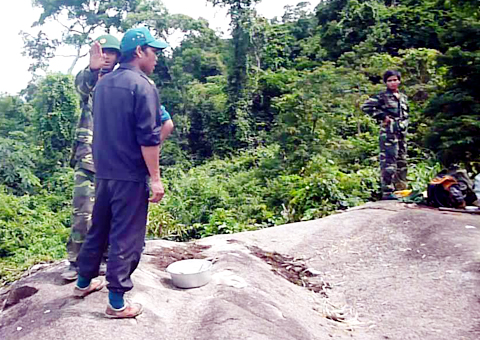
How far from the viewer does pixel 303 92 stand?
406 inches

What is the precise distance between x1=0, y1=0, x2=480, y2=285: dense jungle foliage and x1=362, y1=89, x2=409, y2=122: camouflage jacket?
602 millimetres

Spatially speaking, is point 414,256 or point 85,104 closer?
point 85,104

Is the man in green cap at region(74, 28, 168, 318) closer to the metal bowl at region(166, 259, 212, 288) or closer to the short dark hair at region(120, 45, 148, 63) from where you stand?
the short dark hair at region(120, 45, 148, 63)

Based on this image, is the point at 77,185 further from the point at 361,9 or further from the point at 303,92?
the point at 361,9

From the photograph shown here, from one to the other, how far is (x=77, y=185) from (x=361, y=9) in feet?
49.7

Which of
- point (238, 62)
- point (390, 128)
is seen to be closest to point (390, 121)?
point (390, 128)

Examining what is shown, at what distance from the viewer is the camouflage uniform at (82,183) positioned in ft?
→ 10.2

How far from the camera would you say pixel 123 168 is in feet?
8.18

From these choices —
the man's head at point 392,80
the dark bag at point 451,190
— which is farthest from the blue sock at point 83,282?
the man's head at point 392,80

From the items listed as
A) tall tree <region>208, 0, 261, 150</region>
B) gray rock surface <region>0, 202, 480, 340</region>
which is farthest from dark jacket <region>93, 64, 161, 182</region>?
tall tree <region>208, 0, 261, 150</region>

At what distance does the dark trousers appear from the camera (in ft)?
8.11

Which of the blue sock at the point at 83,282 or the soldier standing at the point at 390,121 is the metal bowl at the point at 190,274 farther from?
the soldier standing at the point at 390,121

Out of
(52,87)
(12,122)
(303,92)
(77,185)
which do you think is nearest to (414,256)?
(77,185)

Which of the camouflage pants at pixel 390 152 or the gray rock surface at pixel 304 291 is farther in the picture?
the camouflage pants at pixel 390 152
